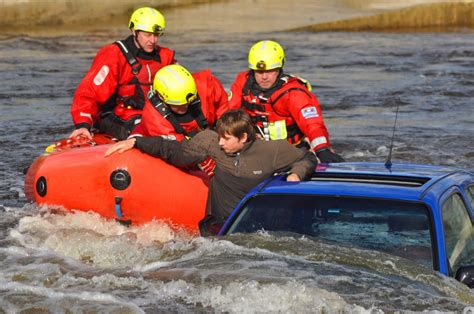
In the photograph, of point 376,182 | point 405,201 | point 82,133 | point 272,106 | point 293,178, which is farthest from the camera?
point 82,133

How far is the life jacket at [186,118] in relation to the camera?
9.84m

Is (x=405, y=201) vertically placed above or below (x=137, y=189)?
above

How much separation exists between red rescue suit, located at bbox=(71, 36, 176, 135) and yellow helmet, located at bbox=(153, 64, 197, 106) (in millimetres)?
1723

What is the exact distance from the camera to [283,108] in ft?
34.4

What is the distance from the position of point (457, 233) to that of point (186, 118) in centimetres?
323

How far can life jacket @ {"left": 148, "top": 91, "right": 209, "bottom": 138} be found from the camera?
9836 mm

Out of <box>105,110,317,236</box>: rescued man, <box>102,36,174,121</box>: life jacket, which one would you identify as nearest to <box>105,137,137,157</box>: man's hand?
<box>105,110,317,236</box>: rescued man

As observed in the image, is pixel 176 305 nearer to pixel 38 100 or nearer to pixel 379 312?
pixel 379 312

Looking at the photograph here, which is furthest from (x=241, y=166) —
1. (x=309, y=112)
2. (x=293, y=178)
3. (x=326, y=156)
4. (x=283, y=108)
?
(x=283, y=108)

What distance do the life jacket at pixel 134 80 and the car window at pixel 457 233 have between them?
15.2ft

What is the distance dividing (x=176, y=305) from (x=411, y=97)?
49.8 ft

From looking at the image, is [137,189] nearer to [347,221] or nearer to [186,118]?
[186,118]

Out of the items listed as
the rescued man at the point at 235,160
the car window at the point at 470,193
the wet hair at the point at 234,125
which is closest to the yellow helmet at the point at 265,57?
the rescued man at the point at 235,160

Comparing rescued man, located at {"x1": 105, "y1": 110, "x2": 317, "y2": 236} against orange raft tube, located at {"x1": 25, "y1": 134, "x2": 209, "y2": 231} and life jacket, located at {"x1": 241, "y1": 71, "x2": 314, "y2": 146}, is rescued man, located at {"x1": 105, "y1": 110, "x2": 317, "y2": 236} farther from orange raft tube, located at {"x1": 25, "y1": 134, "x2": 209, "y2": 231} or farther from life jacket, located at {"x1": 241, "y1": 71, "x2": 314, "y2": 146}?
life jacket, located at {"x1": 241, "y1": 71, "x2": 314, "y2": 146}
